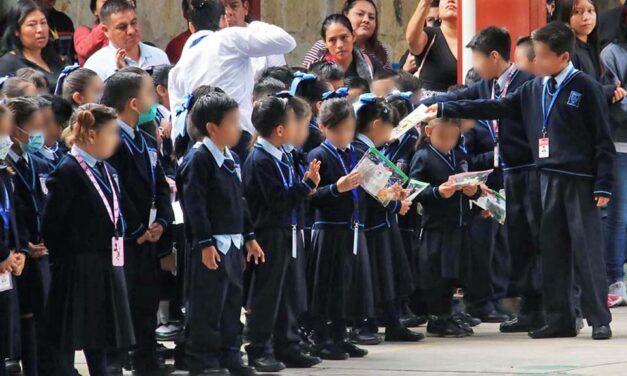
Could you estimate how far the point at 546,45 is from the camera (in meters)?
9.84

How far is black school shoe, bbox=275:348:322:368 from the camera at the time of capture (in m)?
8.70

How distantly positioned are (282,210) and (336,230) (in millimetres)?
693

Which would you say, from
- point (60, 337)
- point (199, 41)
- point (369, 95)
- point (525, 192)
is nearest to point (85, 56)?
point (199, 41)

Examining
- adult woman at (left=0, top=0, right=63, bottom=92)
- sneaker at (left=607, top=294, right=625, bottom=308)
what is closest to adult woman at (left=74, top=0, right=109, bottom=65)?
adult woman at (left=0, top=0, right=63, bottom=92)

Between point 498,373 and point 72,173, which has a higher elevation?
point 72,173

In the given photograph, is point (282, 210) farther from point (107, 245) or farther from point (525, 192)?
point (525, 192)

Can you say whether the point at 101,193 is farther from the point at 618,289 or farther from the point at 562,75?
the point at 618,289

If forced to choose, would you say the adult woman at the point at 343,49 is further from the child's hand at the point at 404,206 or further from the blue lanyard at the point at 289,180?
the blue lanyard at the point at 289,180

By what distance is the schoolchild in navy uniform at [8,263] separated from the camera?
734cm

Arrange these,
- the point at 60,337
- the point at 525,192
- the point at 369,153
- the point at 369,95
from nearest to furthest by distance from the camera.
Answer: the point at 60,337 < the point at 369,153 < the point at 369,95 < the point at 525,192

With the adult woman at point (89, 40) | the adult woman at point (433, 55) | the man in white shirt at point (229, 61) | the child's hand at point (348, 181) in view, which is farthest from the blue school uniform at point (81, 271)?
the adult woman at point (433, 55)

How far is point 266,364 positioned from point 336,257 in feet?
3.32

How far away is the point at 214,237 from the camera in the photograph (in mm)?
8180

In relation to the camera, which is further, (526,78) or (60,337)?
(526,78)
